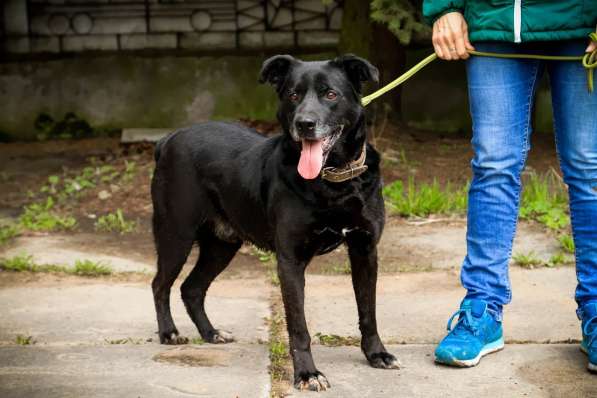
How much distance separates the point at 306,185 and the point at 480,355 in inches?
36.9

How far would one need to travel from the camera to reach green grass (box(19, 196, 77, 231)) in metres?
6.36

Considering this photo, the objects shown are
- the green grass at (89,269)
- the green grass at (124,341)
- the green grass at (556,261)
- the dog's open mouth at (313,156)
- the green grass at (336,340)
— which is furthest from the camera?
the green grass at (89,269)

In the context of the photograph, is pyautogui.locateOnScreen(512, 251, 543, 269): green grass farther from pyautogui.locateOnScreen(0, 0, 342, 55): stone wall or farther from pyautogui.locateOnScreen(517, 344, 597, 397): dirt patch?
pyautogui.locateOnScreen(0, 0, 342, 55): stone wall

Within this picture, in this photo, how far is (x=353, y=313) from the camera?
14.3 ft

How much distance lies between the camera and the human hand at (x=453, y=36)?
356cm

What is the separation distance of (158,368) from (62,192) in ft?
13.2

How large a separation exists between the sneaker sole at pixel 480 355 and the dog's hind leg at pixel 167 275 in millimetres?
1226

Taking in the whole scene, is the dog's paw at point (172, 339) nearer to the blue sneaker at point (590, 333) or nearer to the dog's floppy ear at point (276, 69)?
the dog's floppy ear at point (276, 69)

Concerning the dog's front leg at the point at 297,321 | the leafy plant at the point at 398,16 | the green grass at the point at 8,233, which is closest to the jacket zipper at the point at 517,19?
the dog's front leg at the point at 297,321

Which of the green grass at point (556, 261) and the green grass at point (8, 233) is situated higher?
the green grass at point (8, 233)

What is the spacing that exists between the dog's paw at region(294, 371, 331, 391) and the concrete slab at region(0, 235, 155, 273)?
2.23m

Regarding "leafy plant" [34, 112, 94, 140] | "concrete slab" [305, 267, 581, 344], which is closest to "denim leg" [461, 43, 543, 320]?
"concrete slab" [305, 267, 581, 344]

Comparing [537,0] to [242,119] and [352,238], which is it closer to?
[352,238]

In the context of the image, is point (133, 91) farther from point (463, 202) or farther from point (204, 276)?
point (204, 276)
